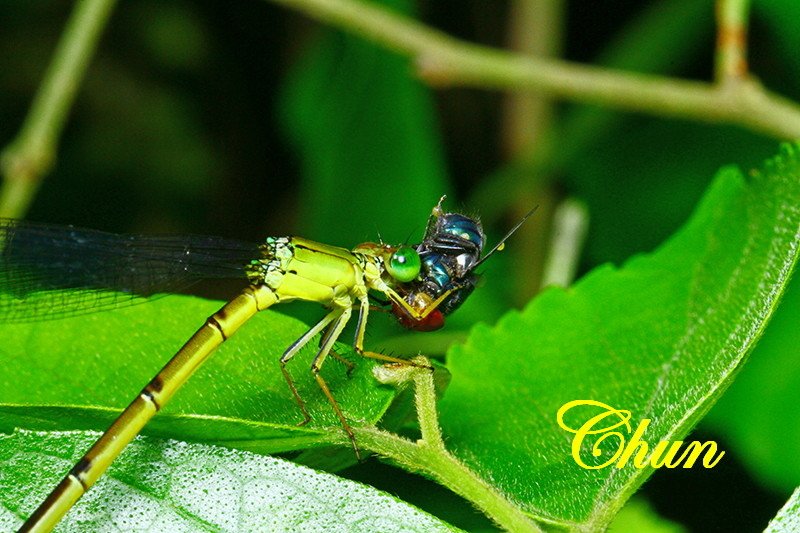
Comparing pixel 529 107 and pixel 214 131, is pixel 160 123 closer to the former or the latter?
pixel 214 131

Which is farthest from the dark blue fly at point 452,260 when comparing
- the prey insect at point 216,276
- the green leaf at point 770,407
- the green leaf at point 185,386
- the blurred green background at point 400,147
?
the green leaf at point 770,407

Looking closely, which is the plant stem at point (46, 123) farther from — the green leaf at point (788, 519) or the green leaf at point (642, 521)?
the green leaf at point (788, 519)

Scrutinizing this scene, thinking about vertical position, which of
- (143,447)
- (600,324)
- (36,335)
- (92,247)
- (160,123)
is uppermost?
(160,123)

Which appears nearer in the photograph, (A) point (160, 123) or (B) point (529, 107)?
(B) point (529, 107)

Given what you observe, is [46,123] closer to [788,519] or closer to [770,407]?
[770,407]

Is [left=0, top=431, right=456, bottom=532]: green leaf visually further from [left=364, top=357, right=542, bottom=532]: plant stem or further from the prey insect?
[left=364, top=357, right=542, bottom=532]: plant stem

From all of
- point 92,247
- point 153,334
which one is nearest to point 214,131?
point 92,247

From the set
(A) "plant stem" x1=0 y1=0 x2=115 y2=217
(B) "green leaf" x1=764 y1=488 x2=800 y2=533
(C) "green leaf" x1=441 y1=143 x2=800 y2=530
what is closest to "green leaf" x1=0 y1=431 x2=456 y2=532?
(C) "green leaf" x1=441 y1=143 x2=800 y2=530
